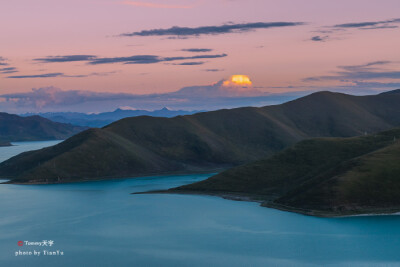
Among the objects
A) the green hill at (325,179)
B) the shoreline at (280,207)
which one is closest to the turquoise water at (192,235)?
the shoreline at (280,207)

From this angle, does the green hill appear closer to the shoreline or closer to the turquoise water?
the shoreline

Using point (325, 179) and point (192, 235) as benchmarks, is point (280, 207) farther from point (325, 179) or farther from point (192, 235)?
point (192, 235)

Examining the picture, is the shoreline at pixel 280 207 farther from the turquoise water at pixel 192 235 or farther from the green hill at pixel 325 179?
the turquoise water at pixel 192 235

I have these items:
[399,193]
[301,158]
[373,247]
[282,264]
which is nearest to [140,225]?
[282,264]

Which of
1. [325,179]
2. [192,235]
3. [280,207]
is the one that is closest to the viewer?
[192,235]

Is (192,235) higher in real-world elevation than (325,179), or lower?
lower

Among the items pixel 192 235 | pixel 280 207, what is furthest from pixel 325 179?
pixel 192 235

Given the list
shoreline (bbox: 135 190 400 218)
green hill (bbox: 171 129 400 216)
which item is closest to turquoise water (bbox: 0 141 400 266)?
shoreline (bbox: 135 190 400 218)
